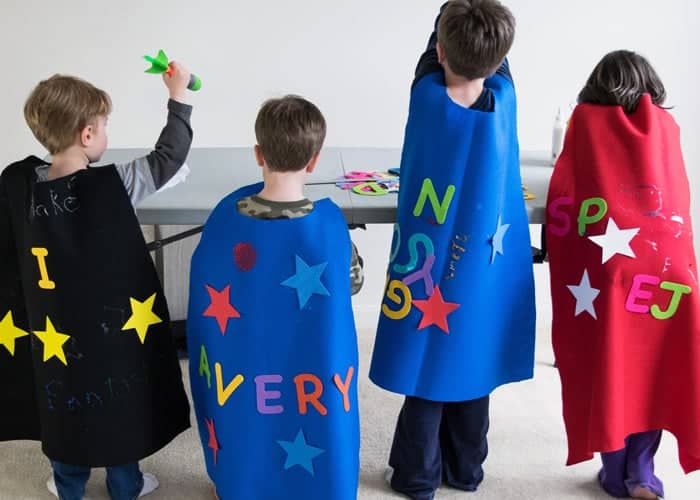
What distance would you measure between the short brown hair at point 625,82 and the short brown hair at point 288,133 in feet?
2.20

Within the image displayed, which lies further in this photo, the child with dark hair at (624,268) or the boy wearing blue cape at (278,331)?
the child with dark hair at (624,268)

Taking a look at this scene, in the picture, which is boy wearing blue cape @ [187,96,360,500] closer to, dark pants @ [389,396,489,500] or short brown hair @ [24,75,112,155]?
dark pants @ [389,396,489,500]

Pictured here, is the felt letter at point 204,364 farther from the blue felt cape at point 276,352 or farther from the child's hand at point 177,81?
the child's hand at point 177,81

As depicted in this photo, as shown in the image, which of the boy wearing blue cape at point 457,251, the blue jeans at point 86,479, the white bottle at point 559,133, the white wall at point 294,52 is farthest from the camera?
the white wall at point 294,52

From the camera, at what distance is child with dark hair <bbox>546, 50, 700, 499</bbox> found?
195cm

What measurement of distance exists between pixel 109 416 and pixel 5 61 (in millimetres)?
1738

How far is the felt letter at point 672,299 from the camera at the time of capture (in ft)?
6.50

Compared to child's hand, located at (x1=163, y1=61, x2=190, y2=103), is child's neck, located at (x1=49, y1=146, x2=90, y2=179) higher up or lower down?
lower down

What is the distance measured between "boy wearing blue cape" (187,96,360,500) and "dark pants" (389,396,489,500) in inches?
7.9

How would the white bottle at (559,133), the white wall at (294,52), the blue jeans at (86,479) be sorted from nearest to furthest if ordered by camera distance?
the blue jeans at (86,479), the white bottle at (559,133), the white wall at (294,52)

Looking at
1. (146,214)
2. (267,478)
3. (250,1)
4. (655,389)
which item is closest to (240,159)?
(146,214)

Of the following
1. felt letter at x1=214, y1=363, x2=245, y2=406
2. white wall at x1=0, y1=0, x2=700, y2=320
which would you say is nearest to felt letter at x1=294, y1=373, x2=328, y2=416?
felt letter at x1=214, y1=363, x2=245, y2=406

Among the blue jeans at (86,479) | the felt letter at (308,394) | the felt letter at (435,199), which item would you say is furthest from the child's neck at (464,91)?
the blue jeans at (86,479)

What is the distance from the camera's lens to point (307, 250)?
1.78m
